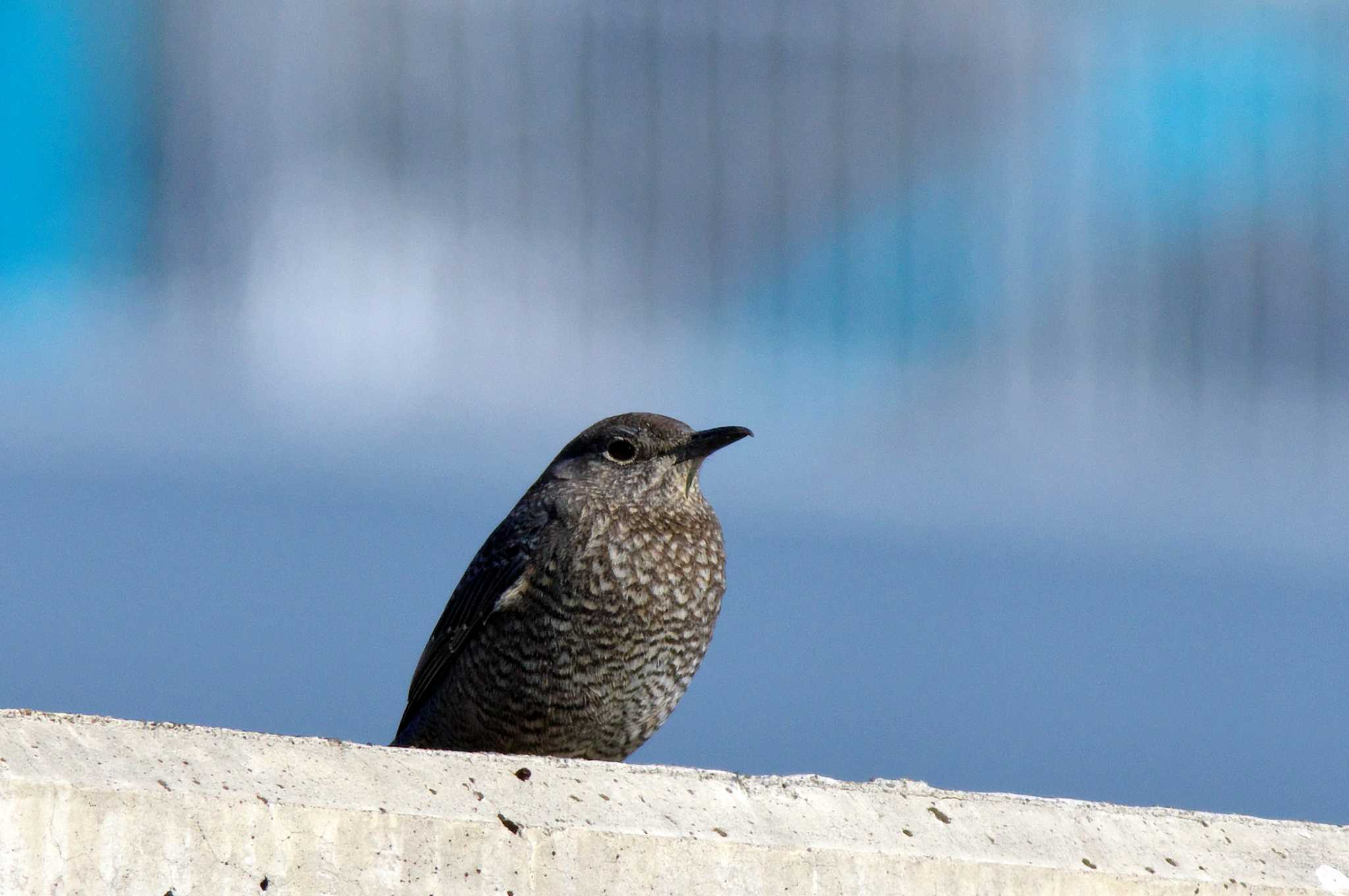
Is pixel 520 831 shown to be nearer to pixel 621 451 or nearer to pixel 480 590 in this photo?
pixel 480 590

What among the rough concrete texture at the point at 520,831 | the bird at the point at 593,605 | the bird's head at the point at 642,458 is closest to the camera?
the rough concrete texture at the point at 520,831

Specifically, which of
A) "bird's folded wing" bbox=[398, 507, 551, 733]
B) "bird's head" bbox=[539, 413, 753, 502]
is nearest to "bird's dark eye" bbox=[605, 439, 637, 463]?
"bird's head" bbox=[539, 413, 753, 502]

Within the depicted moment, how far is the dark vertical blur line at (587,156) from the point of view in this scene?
13.0m

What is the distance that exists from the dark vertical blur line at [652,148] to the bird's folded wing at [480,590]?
811cm

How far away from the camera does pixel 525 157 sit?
13.0 meters

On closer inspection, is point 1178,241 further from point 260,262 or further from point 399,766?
point 399,766

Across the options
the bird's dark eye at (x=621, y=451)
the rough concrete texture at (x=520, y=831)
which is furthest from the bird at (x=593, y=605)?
the rough concrete texture at (x=520, y=831)

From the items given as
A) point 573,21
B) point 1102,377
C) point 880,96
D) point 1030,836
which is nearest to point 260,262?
point 573,21

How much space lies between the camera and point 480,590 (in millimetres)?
4859

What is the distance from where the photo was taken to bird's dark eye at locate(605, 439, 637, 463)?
4.93m

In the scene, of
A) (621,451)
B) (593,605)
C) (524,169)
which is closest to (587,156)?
(524,169)

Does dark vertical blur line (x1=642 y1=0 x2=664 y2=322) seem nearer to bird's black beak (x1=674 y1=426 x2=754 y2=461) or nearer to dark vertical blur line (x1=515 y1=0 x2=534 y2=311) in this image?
dark vertical blur line (x1=515 y1=0 x2=534 y2=311)

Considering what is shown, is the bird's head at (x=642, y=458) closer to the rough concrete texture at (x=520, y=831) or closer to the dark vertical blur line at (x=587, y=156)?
the rough concrete texture at (x=520, y=831)

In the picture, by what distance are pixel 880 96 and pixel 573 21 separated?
2.03m
